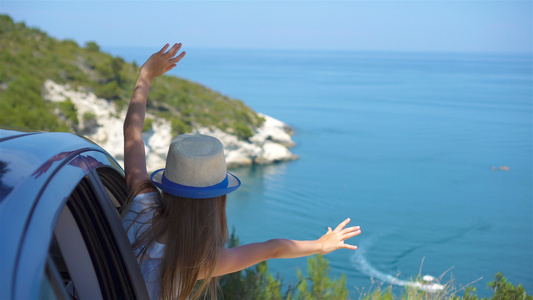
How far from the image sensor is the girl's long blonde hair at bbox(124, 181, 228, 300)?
1.52 meters

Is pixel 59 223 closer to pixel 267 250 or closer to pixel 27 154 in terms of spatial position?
pixel 27 154

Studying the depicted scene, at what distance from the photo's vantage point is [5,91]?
19.8 m

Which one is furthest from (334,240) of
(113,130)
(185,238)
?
(113,130)

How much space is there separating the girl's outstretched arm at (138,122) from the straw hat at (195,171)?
254mm

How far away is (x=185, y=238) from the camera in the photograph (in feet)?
4.97

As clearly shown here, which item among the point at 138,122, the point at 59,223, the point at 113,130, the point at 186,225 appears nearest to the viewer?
the point at 59,223

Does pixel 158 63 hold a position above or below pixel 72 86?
above

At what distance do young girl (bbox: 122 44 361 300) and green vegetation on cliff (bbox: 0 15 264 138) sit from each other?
17218 mm

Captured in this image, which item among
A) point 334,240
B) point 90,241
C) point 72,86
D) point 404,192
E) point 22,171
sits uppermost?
point 22,171

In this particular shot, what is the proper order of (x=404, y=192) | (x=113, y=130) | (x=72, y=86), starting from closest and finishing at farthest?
(x=113, y=130)
(x=72, y=86)
(x=404, y=192)

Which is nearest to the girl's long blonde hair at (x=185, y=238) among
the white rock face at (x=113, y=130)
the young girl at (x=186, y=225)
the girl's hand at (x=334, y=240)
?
the young girl at (x=186, y=225)

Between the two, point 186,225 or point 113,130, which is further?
point 113,130

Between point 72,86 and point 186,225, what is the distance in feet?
80.2

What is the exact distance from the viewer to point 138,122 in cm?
201
